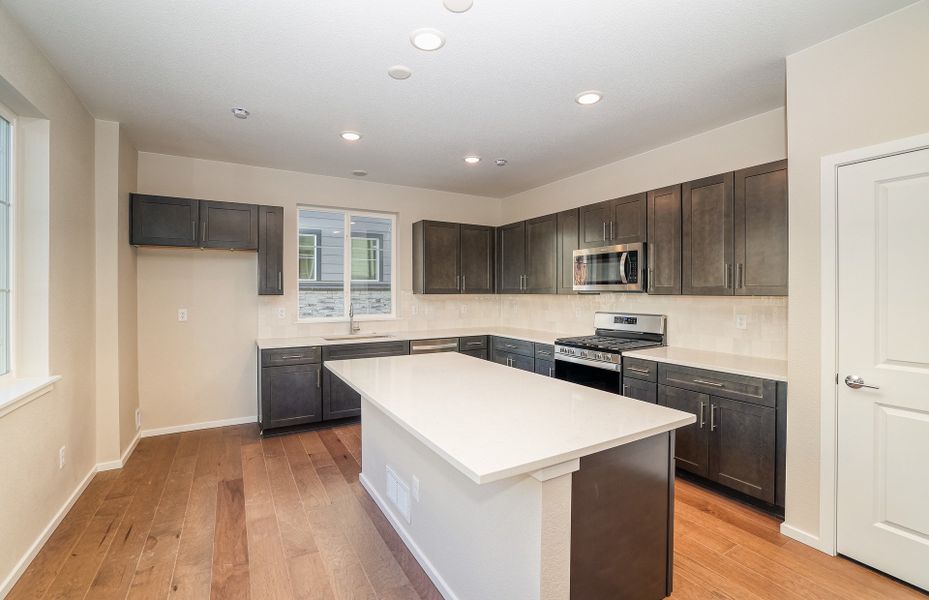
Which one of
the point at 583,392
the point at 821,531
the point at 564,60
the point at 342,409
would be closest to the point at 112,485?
the point at 342,409

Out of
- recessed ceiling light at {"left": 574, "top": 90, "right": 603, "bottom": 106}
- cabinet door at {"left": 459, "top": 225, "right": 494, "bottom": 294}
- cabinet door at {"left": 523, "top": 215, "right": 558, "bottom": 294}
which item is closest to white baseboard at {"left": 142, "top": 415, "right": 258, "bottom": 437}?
cabinet door at {"left": 459, "top": 225, "right": 494, "bottom": 294}

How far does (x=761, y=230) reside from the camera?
2799 millimetres

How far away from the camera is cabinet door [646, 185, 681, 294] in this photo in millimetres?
3350

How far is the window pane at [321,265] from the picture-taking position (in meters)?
4.71

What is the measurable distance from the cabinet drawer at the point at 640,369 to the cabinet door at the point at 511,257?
1848 mm

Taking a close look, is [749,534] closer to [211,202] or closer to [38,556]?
[38,556]

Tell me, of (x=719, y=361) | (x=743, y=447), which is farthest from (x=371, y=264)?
(x=743, y=447)

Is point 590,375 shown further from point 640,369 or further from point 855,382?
point 855,382

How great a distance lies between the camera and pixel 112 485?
3010mm

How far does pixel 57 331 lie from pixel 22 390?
1.67 ft

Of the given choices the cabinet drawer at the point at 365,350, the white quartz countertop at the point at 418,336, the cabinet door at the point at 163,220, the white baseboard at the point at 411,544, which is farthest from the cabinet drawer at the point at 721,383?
the cabinet door at the point at 163,220

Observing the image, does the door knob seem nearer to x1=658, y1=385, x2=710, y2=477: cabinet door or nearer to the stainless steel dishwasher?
x1=658, y1=385, x2=710, y2=477: cabinet door

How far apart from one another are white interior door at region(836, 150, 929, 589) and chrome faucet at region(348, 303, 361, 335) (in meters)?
4.06

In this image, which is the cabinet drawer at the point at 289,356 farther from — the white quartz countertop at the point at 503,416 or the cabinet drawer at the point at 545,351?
the cabinet drawer at the point at 545,351
